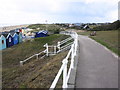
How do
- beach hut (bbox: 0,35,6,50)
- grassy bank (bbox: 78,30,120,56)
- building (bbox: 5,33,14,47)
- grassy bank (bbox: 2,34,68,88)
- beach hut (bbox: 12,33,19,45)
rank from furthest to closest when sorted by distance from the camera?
beach hut (bbox: 12,33,19,45) → building (bbox: 5,33,14,47) → beach hut (bbox: 0,35,6,50) → grassy bank (bbox: 78,30,120,56) → grassy bank (bbox: 2,34,68,88)

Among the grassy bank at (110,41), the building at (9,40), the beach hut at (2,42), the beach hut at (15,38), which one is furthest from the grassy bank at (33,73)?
the beach hut at (15,38)

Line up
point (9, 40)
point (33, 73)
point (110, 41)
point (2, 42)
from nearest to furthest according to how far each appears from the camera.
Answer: point (33, 73), point (110, 41), point (2, 42), point (9, 40)

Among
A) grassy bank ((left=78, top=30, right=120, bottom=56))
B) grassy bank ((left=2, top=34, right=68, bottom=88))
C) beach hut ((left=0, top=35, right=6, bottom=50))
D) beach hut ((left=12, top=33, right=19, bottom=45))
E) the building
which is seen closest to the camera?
grassy bank ((left=2, top=34, right=68, bottom=88))

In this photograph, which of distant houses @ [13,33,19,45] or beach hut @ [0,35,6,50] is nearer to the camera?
beach hut @ [0,35,6,50]

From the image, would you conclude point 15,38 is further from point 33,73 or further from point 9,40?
point 33,73

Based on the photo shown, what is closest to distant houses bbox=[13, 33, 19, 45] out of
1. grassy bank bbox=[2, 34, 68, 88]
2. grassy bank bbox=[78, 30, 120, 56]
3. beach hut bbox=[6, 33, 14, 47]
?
beach hut bbox=[6, 33, 14, 47]

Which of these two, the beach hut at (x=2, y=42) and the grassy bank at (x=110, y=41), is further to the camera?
the beach hut at (x=2, y=42)

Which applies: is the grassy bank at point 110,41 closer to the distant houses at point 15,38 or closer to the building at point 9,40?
the building at point 9,40

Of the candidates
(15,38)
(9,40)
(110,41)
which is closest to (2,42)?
(9,40)

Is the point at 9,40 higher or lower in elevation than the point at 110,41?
lower

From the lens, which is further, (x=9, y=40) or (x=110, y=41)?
(x=9, y=40)

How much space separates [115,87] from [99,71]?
156 cm

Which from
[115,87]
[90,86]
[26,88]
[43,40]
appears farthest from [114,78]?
[43,40]

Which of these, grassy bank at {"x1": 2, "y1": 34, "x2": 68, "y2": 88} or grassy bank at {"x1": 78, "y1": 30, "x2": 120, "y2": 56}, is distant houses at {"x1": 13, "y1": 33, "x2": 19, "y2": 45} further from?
grassy bank at {"x1": 78, "y1": 30, "x2": 120, "y2": 56}
